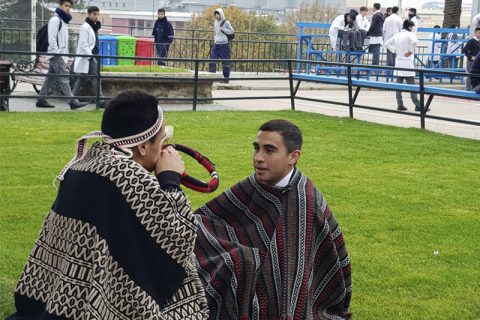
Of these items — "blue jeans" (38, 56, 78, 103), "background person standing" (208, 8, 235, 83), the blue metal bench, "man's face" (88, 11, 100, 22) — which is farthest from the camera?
"background person standing" (208, 8, 235, 83)

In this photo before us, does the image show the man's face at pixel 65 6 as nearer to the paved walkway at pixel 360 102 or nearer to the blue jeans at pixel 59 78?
the blue jeans at pixel 59 78

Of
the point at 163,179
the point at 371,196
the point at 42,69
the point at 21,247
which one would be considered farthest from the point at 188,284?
the point at 42,69

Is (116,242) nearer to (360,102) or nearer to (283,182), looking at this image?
(283,182)

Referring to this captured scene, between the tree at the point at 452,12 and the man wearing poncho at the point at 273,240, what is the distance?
91.1 feet

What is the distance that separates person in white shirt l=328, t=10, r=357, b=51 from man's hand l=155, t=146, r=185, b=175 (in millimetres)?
22748

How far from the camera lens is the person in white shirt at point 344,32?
27.0 m

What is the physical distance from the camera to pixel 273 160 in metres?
5.31

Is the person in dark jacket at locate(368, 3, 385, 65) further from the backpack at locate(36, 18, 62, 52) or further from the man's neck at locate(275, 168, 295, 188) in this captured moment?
the man's neck at locate(275, 168, 295, 188)

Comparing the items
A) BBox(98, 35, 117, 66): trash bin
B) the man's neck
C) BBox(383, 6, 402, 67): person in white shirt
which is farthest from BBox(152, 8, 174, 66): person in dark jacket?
the man's neck

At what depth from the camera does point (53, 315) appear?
4273 mm

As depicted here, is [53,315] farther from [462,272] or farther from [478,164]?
[478,164]

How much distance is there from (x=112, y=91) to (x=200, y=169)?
7762mm

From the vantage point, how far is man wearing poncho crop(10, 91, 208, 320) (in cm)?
418

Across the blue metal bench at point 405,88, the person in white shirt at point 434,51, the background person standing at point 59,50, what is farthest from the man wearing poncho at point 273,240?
the person in white shirt at point 434,51
